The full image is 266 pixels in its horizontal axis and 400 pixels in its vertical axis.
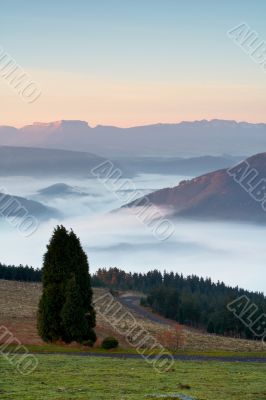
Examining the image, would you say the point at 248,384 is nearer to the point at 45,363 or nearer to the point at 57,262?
the point at 45,363

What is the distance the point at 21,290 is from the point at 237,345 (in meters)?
54.8

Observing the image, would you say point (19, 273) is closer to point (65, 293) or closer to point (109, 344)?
point (65, 293)

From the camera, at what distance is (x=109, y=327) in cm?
7850

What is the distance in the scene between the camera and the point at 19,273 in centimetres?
15525

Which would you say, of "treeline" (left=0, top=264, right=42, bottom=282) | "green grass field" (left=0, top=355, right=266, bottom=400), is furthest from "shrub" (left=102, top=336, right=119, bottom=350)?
"treeline" (left=0, top=264, right=42, bottom=282)

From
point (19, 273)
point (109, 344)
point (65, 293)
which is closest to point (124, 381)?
point (109, 344)

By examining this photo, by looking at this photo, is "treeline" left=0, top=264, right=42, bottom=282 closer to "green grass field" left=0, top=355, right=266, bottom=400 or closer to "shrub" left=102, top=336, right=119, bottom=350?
"shrub" left=102, top=336, right=119, bottom=350

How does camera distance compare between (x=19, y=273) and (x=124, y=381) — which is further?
(x=19, y=273)

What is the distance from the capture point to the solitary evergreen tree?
188ft

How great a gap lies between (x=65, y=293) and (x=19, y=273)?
99.9 metres

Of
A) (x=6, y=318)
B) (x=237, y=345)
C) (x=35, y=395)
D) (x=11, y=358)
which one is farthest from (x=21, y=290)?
(x=35, y=395)

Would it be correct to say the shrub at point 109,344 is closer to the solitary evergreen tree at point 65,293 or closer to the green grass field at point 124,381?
the solitary evergreen tree at point 65,293

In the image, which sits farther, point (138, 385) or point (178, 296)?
point (178, 296)

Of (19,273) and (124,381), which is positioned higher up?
(19,273)
